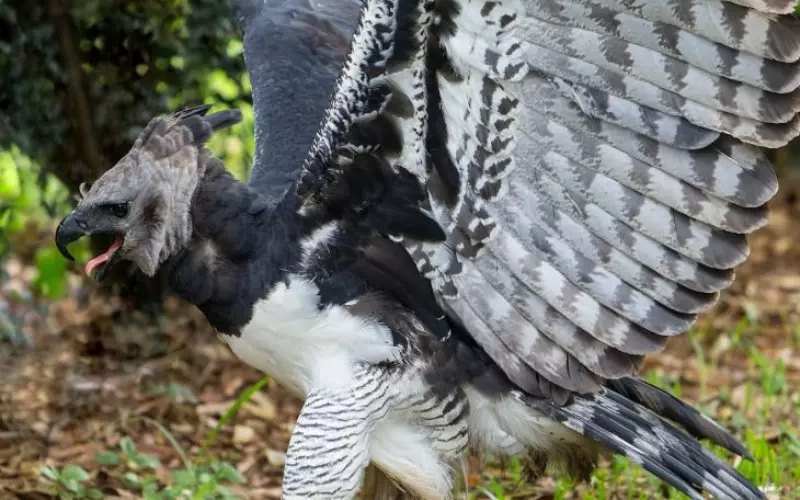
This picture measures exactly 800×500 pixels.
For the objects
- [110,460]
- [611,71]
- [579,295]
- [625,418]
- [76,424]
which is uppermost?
[611,71]

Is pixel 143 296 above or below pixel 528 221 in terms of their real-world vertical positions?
below

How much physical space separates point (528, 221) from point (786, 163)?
20.8 feet

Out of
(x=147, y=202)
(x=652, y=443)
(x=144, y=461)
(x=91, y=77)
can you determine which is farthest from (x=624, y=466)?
(x=91, y=77)

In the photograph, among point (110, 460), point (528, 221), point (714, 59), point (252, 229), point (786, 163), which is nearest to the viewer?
point (714, 59)

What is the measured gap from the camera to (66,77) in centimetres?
604

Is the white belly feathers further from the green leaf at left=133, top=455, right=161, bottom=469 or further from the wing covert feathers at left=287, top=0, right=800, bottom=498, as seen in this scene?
the green leaf at left=133, top=455, right=161, bottom=469

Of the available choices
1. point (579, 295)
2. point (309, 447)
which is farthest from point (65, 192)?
point (579, 295)

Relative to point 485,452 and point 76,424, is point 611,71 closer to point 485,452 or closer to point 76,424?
point 485,452

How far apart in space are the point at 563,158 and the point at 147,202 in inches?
54.2

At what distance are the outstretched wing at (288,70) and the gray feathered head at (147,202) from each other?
38cm

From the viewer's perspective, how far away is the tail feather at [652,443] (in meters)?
4.18

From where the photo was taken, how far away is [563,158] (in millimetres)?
3928

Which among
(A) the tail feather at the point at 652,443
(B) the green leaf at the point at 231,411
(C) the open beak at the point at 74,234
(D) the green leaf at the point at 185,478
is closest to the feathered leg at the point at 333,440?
(A) the tail feather at the point at 652,443

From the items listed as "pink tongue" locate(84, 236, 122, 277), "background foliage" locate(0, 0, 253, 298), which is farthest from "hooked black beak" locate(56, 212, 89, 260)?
"background foliage" locate(0, 0, 253, 298)
